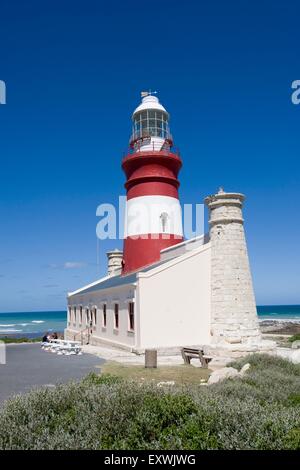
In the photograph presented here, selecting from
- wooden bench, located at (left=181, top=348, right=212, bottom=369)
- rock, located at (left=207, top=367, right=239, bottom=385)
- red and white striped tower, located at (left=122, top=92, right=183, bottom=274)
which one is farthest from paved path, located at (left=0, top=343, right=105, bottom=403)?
red and white striped tower, located at (left=122, top=92, right=183, bottom=274)

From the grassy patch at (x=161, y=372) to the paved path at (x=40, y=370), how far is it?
824mm

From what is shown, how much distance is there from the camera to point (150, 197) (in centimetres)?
2427

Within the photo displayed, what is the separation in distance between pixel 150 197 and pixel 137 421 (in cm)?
1984

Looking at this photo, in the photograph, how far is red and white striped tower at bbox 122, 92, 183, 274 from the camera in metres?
24.2

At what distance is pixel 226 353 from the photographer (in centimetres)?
1703

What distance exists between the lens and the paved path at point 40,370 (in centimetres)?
1134

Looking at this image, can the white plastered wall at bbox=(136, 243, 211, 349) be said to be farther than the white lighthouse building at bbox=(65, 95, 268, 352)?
Yes

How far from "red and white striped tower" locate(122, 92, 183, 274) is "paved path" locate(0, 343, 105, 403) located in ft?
26.5

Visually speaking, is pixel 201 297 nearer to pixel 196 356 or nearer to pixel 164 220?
pixel 196 356

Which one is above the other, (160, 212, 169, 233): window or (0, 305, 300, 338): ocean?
(160, 212, 169, 233): window

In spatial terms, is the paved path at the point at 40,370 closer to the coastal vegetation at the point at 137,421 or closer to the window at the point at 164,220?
the coastal vegetation at the point at 137,421

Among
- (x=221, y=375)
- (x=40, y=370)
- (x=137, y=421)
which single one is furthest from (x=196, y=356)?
(x=137, y=421)

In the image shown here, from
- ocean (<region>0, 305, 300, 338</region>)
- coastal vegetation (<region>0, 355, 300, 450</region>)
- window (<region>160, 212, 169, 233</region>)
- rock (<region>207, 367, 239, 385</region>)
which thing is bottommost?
ocean (<region>0, 305, 300, 338</region>)

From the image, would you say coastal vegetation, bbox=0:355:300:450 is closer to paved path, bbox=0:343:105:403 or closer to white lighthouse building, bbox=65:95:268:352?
paved path, bbox=0:343:105:403
